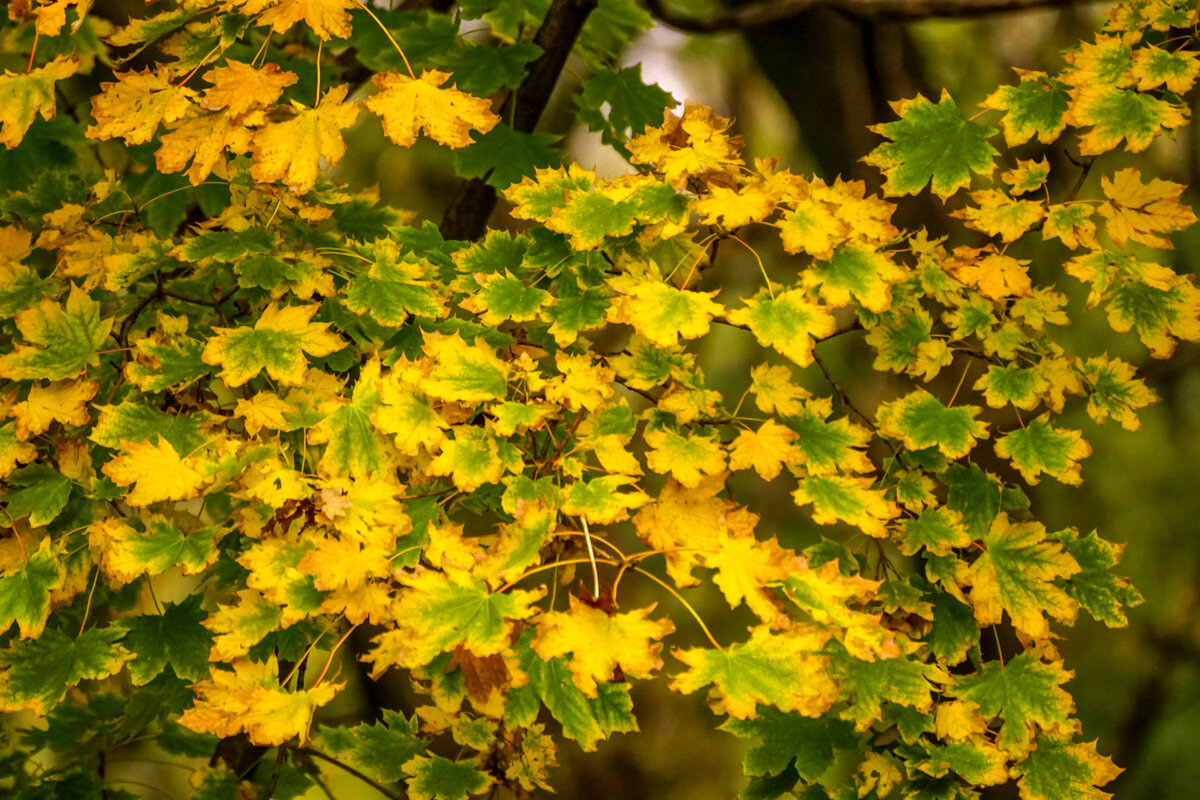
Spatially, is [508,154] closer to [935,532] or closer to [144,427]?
[144,427]

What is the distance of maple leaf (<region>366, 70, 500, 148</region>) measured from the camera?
1322 millimetres

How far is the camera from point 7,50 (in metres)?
2.63

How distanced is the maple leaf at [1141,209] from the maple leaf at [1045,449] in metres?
0.31

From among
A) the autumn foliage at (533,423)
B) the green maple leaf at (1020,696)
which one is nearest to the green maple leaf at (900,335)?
the autumn foliage at (533,423)

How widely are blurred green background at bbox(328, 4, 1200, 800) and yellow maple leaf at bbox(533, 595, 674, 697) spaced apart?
165 centimetres

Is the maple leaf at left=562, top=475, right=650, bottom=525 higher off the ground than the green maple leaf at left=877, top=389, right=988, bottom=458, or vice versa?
the maple leaf at left=562, top=475, right=650, bottom=525

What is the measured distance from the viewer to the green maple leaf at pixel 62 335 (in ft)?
4.58

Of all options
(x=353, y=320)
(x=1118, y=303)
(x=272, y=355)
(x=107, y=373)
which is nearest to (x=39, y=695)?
(x=107, y=373)

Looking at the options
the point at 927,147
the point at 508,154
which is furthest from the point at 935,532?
the point at 508,154

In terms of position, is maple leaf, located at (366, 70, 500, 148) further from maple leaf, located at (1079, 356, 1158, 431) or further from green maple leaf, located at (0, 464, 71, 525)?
maple leaf, located at (1079, 356, 1158, 431)

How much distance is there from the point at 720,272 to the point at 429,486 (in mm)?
5320

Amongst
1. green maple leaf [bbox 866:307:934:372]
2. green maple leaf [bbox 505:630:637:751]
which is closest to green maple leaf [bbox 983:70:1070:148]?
green maple leaf [bbox 866:307:934:372]

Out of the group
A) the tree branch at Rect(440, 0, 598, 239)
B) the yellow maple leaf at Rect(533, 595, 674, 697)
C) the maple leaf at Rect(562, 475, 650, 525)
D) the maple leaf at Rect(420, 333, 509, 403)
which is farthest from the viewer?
the tree branch at Rect(440, 0, 598, 239)

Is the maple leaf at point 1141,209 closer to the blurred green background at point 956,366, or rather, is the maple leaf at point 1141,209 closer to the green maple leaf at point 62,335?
the blurred green background at point 956,366
